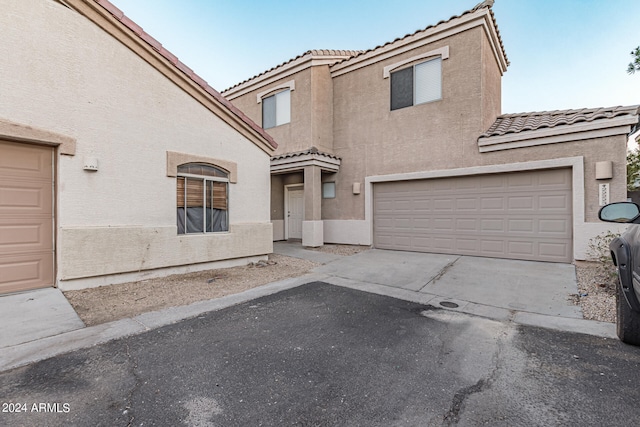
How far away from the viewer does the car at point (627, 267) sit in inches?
104

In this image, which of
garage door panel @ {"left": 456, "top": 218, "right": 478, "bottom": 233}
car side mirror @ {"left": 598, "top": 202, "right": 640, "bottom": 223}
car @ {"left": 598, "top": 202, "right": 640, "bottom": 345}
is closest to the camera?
car @ {"left": 598, "top": 202, "right": 640, "bottom": 345}

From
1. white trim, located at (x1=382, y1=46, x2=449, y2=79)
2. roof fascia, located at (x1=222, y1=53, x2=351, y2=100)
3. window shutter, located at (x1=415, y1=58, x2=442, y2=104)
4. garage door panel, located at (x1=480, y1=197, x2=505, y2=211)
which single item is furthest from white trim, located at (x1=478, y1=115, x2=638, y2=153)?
roof fascia, located at (x1=222, y1=53, x2=351, y2=100)

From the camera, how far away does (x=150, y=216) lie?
6.12 meters

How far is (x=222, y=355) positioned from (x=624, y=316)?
4.46 meters

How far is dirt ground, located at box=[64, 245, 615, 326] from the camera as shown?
Result: 170 inches

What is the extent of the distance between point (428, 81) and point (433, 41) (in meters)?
1.23

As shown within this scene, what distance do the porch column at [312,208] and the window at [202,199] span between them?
3.51 meters

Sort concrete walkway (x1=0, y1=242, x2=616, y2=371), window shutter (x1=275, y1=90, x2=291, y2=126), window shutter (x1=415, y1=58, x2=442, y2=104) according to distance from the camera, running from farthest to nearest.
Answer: window shutter (x1=275, y1=90, x2=291, y2=126)
window shutter (x1=415, y1=58, x2=442, y2=104)
concrete walkway (x1=0, y1=242, x2=616, y2=371)

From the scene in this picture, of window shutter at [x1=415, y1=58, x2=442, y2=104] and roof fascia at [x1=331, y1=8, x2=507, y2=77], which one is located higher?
roof fascia at [x1=331, y1=8, x2=507, y2=77]

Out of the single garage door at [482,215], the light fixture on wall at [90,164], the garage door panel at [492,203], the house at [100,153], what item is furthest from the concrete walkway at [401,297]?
the light fixture on wall at [90,164]

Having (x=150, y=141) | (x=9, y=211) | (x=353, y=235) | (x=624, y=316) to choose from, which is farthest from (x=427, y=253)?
(x=9, y=211)

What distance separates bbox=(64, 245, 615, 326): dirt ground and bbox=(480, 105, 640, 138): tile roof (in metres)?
3.58

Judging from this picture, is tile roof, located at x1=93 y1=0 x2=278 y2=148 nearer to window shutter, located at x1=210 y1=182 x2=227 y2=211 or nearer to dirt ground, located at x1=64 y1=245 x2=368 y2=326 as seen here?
window shutter, located at x1=210 y1=182 x2=227 y2=211

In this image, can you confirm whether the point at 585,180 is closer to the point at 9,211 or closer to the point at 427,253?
the point at 427,253
